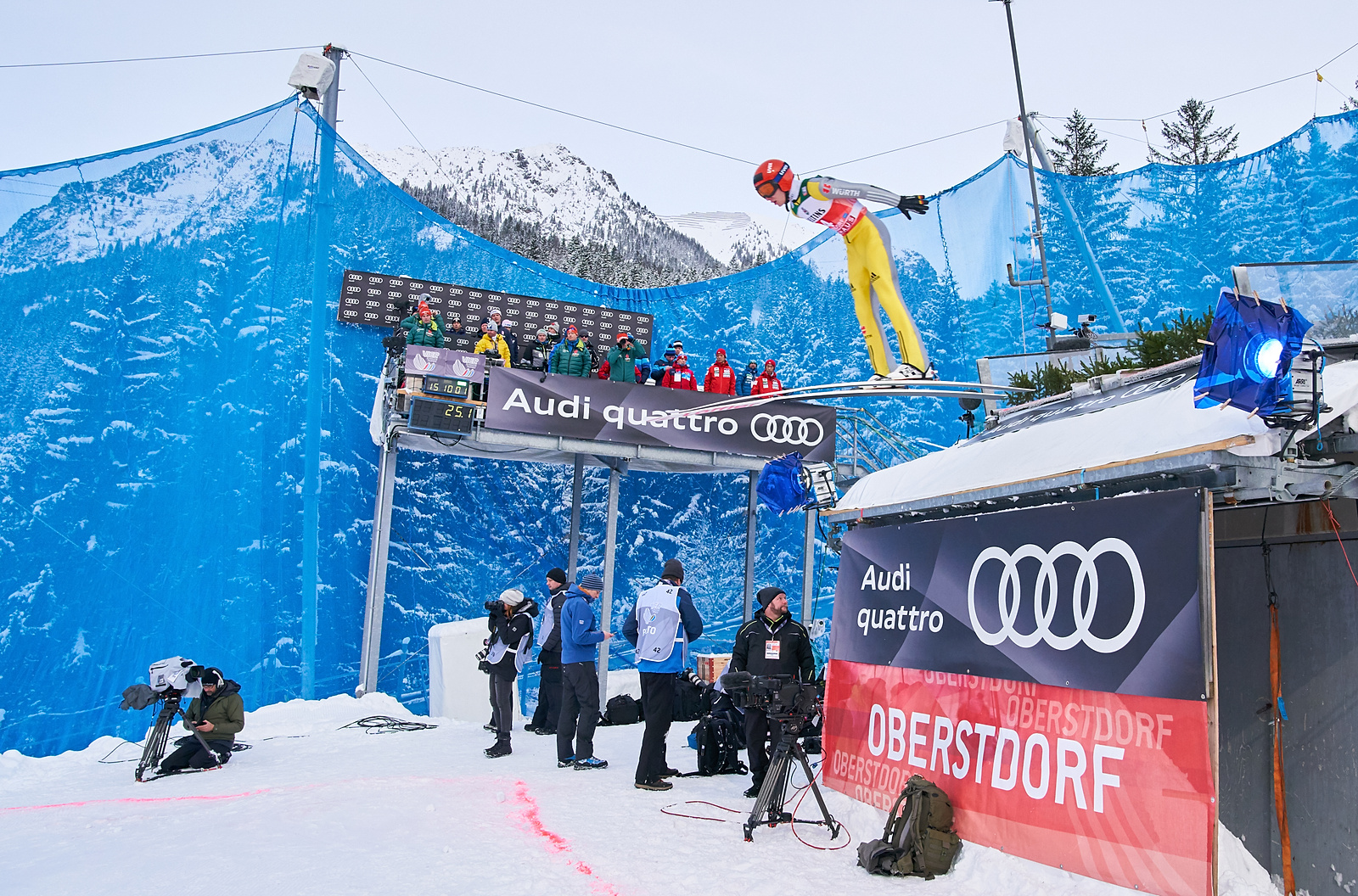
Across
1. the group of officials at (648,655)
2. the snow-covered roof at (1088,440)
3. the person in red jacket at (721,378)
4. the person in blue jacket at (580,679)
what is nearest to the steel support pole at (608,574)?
the person in red jacket at (721,378)

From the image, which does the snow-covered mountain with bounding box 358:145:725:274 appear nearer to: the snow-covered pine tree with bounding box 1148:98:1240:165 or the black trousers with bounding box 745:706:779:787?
the snow-covered pine tree with bounding box 1148:98:1240:165

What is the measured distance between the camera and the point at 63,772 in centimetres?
859

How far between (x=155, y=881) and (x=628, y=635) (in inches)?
149

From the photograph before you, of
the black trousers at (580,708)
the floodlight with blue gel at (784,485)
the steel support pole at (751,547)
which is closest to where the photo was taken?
the black trousers at (580,708)

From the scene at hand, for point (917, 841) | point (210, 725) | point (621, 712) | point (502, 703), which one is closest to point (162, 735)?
point (210, 725)

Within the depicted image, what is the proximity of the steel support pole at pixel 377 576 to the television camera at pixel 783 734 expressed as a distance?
8.63 meters

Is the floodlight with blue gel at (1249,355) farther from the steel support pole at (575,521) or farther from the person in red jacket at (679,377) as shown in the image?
the steel support pole at (575,521)

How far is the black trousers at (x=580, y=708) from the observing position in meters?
8.09

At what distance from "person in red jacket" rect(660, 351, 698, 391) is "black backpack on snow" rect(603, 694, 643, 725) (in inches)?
228

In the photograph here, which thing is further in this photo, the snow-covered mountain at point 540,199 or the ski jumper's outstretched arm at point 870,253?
the snow-covered mountain at point 540,199

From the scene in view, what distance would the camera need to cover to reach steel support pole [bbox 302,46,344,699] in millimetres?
15508

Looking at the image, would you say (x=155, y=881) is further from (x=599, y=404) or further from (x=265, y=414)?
(x=265, y=414)

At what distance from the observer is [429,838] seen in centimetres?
561

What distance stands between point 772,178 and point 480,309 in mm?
7130
